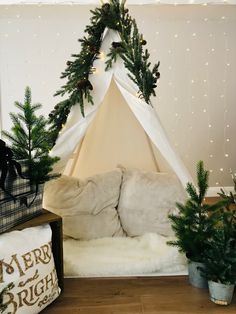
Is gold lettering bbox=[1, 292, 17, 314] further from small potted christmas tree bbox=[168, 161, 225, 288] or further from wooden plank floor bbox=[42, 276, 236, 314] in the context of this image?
small potted christmas tree bbox=[168, 161, 225, 288]

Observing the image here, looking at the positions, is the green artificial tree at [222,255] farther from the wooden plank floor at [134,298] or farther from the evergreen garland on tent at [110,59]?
the evergreen garland on tent at [110,59]

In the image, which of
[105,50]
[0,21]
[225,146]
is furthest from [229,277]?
[0,21]

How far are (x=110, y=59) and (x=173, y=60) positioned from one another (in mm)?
1762

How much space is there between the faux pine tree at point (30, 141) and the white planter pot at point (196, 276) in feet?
3.31

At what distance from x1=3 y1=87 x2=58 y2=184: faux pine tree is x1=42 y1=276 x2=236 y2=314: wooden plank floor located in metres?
0.70

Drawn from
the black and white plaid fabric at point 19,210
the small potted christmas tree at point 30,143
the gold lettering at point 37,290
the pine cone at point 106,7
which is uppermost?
the pine cone at point 106,7

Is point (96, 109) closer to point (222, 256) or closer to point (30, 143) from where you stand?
point (30, 143)

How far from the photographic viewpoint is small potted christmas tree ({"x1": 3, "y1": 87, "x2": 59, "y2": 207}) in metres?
1.55

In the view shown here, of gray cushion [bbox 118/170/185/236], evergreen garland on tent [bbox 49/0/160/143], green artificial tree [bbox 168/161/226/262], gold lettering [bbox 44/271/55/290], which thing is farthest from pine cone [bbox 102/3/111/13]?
gold lettering [bbox 44/271/55/290]

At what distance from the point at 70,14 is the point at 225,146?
2371mm

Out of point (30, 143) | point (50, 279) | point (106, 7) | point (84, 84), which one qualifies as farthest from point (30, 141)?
point (106, 7)

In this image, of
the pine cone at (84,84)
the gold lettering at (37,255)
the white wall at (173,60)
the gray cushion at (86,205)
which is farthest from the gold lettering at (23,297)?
the white wall at (173,60)

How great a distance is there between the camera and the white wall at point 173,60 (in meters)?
3.30

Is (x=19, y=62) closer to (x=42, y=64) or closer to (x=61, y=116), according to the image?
(x=42, y=64)
